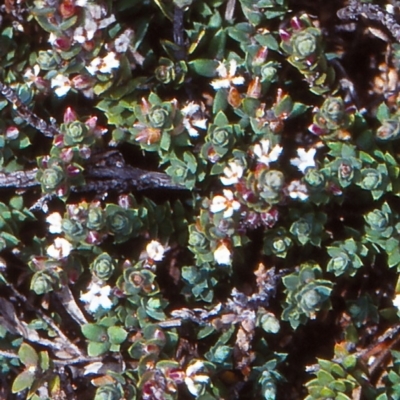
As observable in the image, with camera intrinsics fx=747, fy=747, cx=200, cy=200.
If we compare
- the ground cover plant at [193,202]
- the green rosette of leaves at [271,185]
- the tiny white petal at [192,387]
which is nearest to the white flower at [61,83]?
the ground cover plant at [193,202]

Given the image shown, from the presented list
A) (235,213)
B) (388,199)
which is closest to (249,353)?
(235,213)

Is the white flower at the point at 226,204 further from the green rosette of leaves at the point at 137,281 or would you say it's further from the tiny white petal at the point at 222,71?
the tiny white petal at the point at 222,71

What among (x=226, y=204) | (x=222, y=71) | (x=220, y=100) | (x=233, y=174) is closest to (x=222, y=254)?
(x=226, y=204)

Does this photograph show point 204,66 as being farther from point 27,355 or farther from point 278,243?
point 27,355

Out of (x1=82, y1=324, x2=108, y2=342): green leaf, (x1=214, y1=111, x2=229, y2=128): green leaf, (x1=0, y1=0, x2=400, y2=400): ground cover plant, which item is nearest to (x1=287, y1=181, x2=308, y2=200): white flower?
(x1=0, y1=0, x2=400, y2=400): ground cover plant

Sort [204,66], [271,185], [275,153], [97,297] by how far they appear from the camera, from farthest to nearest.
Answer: [204,66], [97,297], [275,153], [271,185]

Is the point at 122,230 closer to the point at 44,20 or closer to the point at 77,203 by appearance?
the point at 77,203
